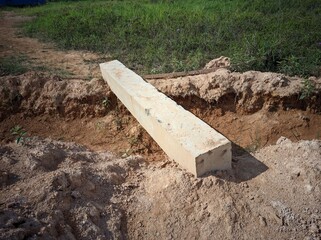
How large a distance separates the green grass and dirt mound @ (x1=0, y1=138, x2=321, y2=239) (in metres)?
2.69

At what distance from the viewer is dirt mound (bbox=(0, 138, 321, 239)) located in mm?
2303

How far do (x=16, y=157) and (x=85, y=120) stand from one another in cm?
158

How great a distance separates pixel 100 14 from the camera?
33.0 ft

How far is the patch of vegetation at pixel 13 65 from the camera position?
18.8 ft

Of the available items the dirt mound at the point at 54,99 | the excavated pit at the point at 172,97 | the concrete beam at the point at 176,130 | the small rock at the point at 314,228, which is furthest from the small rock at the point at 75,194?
the dirt mound at the point at 54,99

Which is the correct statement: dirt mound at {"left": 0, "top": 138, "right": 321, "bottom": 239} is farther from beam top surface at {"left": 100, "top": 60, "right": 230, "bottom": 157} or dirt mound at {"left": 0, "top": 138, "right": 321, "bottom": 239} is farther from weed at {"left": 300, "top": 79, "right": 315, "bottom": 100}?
weed at {"left": 300, "top": 79, "right": 315, "bottom": 100}

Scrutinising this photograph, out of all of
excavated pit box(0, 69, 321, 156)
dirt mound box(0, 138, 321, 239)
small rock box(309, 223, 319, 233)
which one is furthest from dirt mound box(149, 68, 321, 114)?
small rock box(309, 223, 319, 233)

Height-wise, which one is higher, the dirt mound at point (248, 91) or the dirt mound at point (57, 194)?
the dirt mound at point (57, 194)

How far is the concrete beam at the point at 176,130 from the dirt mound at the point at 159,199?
0.48ft

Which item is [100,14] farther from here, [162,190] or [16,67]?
[162,190]

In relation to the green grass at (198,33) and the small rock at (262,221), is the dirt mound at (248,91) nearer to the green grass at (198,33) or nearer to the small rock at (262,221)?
the green grass at (198,33)

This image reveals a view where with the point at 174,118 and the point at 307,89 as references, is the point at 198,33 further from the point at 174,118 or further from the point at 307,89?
the point at 174,118

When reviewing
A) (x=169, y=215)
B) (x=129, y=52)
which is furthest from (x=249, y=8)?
(x=169, y=215)

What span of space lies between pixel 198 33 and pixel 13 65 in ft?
15.3
